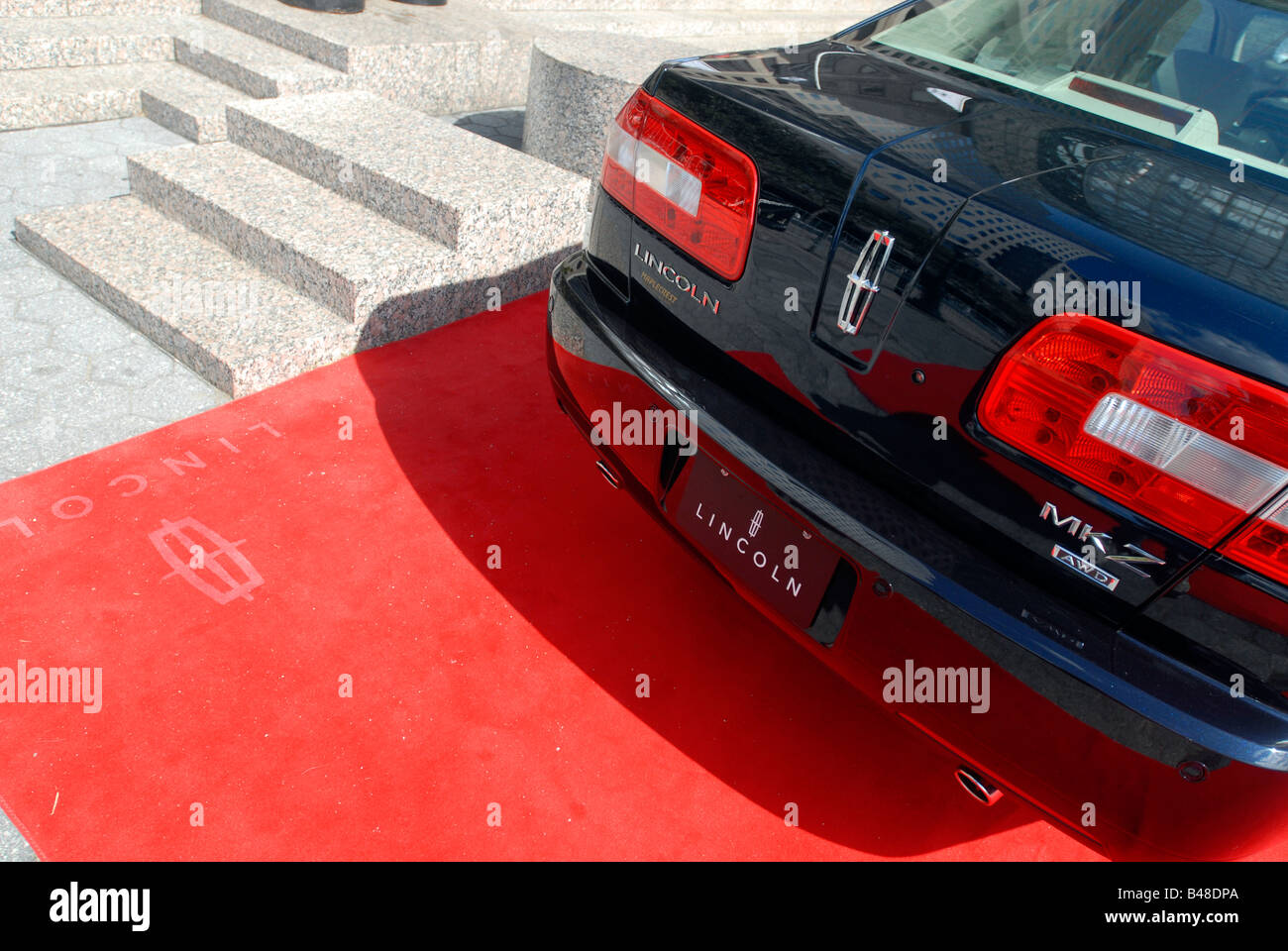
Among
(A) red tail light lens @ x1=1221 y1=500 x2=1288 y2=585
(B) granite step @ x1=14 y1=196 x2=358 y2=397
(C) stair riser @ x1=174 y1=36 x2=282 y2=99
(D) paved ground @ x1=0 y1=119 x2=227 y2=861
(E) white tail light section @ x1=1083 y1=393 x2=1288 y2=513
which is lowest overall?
(D) paved ground @ x1=0 y1=119 x2=227 y2=861

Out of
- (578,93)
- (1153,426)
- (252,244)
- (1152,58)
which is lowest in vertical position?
(252,244)

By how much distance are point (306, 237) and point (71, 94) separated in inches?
96.6

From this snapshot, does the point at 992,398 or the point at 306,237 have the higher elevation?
the point at 992,398

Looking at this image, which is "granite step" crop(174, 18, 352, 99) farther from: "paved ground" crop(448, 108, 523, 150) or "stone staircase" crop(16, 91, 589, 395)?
"stone staircase" crop(16, 91, 589, 395)

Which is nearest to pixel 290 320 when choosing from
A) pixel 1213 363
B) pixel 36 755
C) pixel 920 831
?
pixel 36 755

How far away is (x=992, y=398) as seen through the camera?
1.48 meters

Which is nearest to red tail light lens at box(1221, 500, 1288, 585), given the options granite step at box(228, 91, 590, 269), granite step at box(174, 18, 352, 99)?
granite step at box(228, 91, 590, 269)

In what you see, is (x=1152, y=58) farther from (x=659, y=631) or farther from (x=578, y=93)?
(x=578, y=93)

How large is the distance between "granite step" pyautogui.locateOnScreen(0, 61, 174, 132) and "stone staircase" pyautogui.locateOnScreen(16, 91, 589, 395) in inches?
50.8

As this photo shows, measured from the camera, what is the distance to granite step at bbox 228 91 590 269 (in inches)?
142

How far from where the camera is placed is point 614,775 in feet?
6.77

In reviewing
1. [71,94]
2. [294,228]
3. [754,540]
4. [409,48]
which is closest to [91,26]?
[71,94]

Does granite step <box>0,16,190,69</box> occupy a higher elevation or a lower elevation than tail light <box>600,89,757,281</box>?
lower
